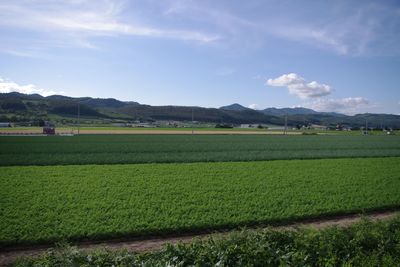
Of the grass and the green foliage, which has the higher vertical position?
the green foliage

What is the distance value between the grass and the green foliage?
4.27 meters

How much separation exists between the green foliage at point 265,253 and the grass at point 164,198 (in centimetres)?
427

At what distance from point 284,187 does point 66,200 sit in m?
13.3

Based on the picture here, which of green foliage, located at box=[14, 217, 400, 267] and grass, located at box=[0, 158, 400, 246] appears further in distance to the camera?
grass, located at box=[0, 158, 400, 246]

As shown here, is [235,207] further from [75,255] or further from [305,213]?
[75,255]

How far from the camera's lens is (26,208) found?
52.4ft

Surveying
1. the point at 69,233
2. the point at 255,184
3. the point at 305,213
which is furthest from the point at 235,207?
the point at 69,233

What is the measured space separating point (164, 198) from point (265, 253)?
10.7m

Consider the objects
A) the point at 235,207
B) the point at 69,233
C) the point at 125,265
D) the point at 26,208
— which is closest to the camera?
the point at 125,265

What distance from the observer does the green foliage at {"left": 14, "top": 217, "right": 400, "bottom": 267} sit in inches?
319

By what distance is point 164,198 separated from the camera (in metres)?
18.6

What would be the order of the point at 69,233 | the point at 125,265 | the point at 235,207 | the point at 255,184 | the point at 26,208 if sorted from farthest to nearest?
the point at 255,184
the point at 235,207
the point at 26,208
the point at 69,233
the point at 125,265

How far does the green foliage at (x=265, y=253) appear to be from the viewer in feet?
26.6

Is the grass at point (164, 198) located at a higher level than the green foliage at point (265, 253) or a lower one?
lower
